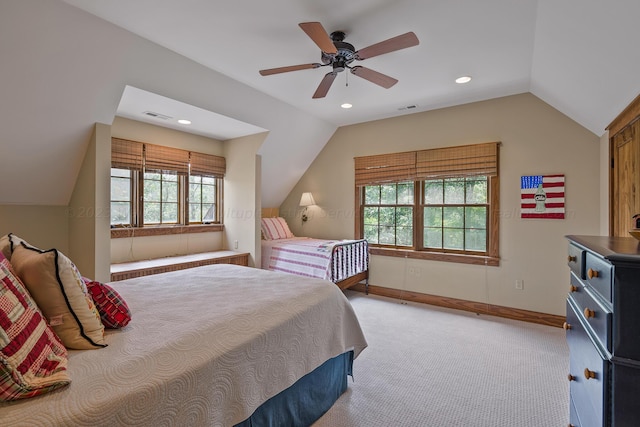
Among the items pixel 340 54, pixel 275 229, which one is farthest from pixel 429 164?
pixel 275 229

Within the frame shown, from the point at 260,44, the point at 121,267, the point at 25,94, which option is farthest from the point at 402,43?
the point at 121,267

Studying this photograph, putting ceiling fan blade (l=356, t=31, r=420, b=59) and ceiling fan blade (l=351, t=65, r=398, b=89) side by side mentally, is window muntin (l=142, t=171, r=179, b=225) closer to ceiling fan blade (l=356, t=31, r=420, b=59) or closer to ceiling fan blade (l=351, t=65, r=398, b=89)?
ceiling fan blade (l=351, t=65, r=398, b=89)

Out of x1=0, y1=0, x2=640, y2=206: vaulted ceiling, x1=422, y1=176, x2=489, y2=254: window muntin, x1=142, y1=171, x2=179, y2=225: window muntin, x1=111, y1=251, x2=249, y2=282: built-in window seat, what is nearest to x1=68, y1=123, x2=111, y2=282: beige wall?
x1=0, y1=0, x2=640, y2=206: vaulted ceiling

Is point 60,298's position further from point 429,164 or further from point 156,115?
point 429,164

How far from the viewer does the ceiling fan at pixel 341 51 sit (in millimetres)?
1949

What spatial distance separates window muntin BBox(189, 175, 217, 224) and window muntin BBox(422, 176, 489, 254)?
312 centimetres

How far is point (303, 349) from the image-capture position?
1.73 meters

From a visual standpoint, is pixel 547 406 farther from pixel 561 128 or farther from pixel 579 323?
pixel 561 128

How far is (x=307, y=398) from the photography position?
1.85 meters

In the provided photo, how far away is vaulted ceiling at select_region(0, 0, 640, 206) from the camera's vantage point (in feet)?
6.64

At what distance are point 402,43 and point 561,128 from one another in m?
2.53

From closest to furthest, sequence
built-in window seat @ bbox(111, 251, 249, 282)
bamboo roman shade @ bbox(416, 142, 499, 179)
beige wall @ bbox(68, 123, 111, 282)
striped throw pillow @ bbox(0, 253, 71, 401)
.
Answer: striped throw pillow @ bbox(0, 253, 71, 401), beige wall @ bbox(68, 123, 111, 282), built-in window seat @ bbox(111, 251, 249, 282), bamboo roman shade @ bbox(416, 142, 499, 179)

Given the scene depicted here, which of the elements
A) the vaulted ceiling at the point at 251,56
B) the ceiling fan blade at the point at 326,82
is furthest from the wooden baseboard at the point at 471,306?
the ceiling fan blade at the point at 326,82

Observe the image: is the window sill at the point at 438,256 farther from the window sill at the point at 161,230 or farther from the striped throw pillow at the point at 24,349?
the striped throw pillow at the point at 24,349
